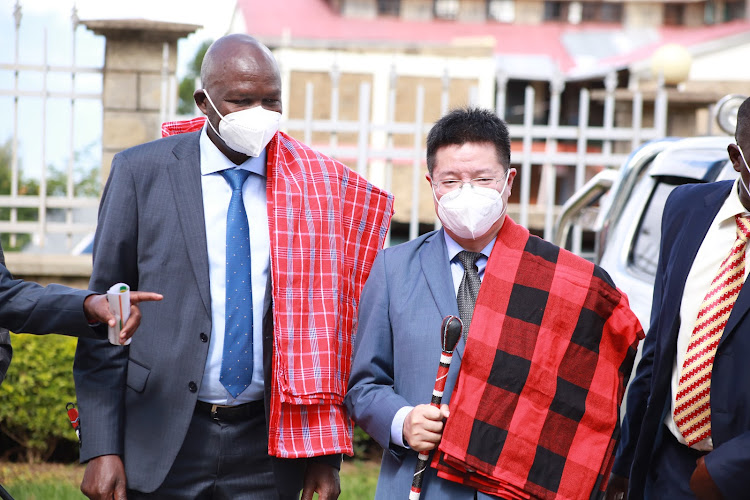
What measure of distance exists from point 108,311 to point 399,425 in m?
0.92

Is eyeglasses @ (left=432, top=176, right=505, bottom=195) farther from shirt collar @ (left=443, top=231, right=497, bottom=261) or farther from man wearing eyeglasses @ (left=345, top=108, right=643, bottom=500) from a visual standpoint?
shirt collar @ (left=443, top=231, right=497, bottom=261)

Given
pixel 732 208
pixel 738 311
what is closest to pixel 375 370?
pixel 738 311

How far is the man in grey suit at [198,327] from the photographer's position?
2971 mm

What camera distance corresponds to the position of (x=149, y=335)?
3.03m

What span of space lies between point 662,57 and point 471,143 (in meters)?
7.61

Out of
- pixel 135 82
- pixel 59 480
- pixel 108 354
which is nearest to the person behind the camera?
pixel 108 354

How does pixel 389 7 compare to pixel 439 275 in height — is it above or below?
above

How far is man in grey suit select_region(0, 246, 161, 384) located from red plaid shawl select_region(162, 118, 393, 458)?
53 cm

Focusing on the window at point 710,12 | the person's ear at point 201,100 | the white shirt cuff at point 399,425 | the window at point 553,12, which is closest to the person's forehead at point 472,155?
the white shirt cuff at point 399,425

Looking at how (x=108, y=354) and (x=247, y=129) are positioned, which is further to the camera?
(x=247, y=129)

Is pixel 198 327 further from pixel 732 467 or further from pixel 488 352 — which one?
pixel 732 467

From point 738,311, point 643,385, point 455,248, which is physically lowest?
point 643,385

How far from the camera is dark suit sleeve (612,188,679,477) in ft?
9.88

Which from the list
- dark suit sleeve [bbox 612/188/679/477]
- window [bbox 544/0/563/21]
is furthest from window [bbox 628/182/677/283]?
window [bbox 544/0/563/21]
